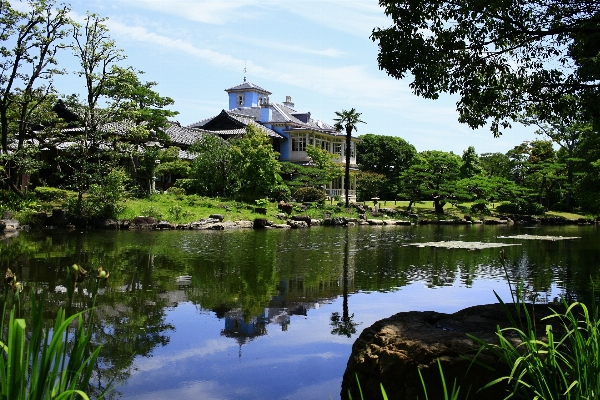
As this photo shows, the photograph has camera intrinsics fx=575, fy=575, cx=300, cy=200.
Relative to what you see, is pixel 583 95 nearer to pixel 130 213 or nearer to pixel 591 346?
pixel 591 346

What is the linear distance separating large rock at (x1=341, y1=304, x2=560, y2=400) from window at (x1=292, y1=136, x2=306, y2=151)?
4437 centimetres

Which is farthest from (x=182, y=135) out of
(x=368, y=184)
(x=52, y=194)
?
(x=368, y=184)

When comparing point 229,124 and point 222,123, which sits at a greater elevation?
point 222,123

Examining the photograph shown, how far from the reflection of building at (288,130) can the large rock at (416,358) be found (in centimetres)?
4139

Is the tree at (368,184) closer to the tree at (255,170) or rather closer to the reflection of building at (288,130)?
the reflection of building at (288,130)

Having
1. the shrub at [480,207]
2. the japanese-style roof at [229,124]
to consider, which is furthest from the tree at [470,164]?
the japanese-style roof at [229,124]

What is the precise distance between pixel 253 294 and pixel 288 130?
132ft

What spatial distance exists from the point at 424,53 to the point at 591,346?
289 inches

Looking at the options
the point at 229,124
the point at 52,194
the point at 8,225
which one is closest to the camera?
the point at 8,225

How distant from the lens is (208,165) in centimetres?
3572

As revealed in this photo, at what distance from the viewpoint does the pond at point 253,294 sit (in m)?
5.87

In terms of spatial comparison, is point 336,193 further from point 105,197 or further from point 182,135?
point 105,197

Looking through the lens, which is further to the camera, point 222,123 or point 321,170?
point 222,123

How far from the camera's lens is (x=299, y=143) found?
163 feet
